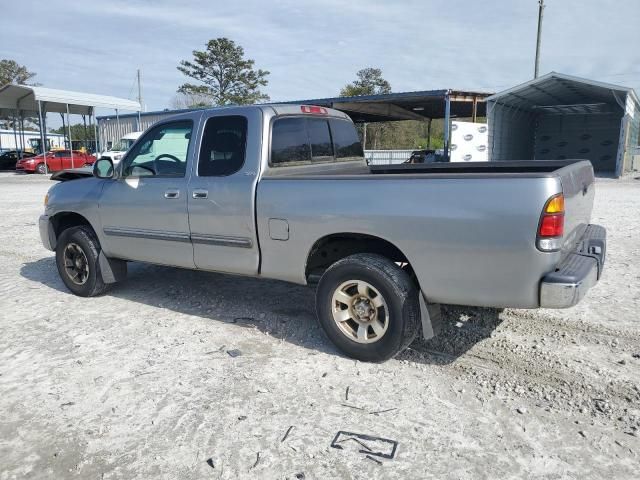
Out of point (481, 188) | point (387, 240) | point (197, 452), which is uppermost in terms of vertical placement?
point (481, 188)

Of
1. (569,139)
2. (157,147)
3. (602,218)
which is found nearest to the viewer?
(157,147)

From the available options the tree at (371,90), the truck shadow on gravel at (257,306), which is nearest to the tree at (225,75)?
the tree at (371,90)

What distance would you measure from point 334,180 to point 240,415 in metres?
1.78

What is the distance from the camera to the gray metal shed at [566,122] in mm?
23500

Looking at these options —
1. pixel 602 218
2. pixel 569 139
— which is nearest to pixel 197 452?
pixel 602 218

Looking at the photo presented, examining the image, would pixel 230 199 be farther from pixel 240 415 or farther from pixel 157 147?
pixel 240 415

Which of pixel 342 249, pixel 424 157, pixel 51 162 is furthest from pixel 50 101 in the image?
pixel 342 249

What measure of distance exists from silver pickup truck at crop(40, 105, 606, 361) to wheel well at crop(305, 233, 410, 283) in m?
0.01

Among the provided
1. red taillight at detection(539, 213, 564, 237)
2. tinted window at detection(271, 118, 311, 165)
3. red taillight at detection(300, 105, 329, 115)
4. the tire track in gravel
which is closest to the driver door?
tinted window at detection(271, 118, 311, 165)

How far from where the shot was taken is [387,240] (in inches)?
143

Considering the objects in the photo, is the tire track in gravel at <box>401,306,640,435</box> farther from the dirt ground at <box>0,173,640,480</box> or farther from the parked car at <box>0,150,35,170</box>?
the parked car at <box>0,150,35,170</box>

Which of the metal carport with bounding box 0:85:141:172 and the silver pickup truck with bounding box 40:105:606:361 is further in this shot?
the metal carport with bounding box 0:85:141:172

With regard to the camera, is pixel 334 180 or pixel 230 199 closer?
pixel 334 180

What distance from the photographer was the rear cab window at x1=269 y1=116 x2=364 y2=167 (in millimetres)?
4469
